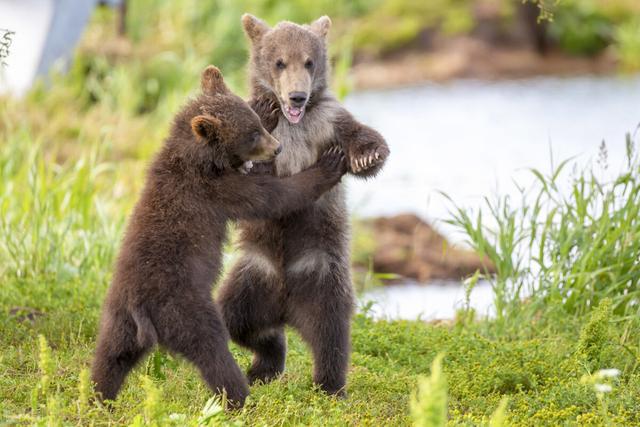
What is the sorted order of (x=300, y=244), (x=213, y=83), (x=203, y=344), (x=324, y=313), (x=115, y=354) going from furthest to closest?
(x=300, y=244) → (x=324, y=313) → (x=213, y=83) → (x=115, y=354) → (x=203, y=344)

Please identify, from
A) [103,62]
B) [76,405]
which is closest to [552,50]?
[103,62]

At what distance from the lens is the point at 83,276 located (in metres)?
7.19

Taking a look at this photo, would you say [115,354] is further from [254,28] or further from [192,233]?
[254,28]

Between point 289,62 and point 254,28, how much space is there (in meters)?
0.48

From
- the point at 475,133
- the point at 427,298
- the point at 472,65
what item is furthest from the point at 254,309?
the point at 472,65

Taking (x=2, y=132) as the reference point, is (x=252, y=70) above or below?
above

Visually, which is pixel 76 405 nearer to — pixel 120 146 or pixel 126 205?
pixel 126 205

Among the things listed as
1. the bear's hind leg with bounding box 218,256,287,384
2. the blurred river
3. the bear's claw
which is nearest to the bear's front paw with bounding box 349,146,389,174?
the bear's claw

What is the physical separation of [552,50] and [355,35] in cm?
382

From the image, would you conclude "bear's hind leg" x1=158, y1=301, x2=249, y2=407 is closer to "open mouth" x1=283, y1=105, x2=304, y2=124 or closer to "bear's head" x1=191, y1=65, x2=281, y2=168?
"bear's head" x1=191, y1=65, x2=281, y2=168

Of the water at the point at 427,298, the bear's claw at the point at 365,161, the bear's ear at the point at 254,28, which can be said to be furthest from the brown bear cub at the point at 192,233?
the water at the point at 427,298

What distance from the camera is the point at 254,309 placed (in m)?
5.56

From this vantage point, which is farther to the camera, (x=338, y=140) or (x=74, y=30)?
(x=74, y=30)

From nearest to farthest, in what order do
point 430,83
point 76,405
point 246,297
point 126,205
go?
point 76,405 → point 246,297 → point 126,205 → point 430,83
